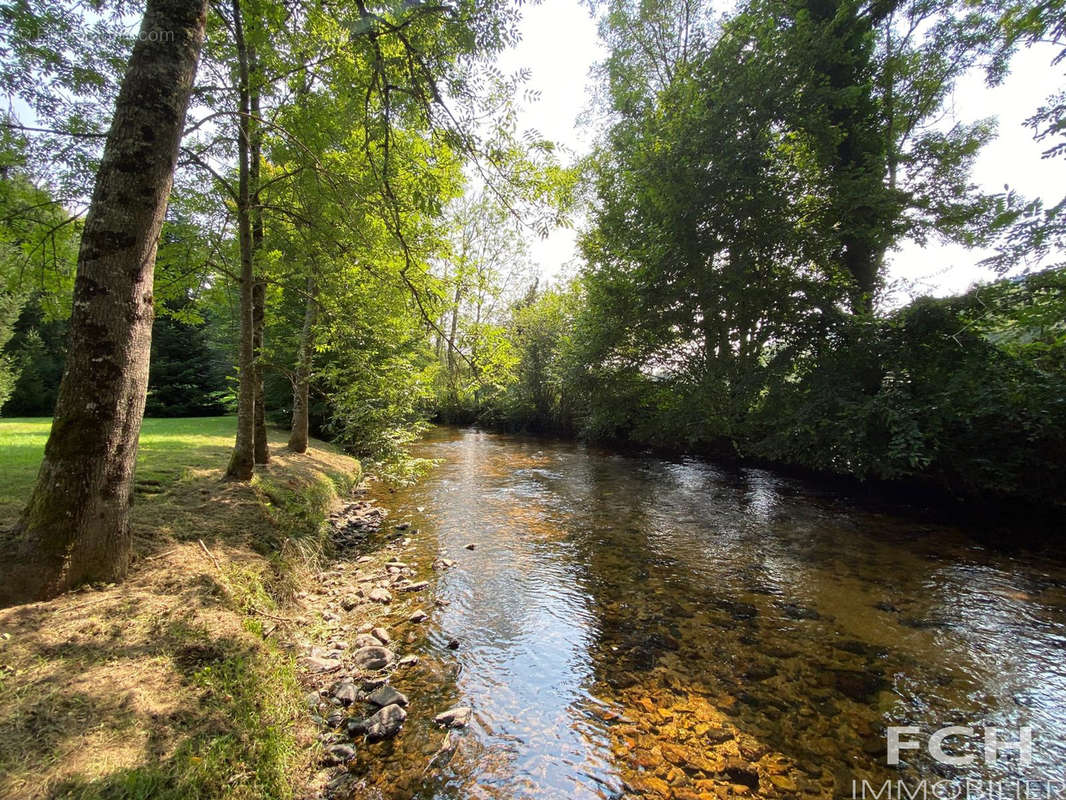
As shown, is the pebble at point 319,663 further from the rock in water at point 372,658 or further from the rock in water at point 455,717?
the rock in water at point 455,717

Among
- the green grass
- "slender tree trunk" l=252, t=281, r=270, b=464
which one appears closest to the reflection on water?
"slender tree trunk" l=252, t=281, r=270, b=464

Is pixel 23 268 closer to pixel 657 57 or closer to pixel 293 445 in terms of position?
pixel 293 445

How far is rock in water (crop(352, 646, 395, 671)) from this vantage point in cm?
395

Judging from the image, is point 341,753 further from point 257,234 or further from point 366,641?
point 257,234

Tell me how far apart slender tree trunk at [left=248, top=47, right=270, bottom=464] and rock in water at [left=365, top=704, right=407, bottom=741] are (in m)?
5.43

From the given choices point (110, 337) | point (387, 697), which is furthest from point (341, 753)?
point (110, 337)

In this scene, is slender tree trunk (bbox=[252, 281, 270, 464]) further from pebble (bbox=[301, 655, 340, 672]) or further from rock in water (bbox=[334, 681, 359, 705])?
rock in water (bbox=[334, 681, 359, 705])

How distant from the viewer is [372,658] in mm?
4027

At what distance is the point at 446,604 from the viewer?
17.0 ft

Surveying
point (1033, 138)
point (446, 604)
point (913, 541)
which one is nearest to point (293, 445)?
point (446, 604)

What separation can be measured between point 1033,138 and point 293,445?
51.6 ft

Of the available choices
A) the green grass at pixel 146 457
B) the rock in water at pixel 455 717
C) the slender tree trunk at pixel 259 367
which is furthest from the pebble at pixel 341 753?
the slender tree trunk at pixel 259 367

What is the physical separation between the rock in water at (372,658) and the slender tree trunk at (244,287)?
13.7ft

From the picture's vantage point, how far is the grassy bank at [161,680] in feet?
6.73
